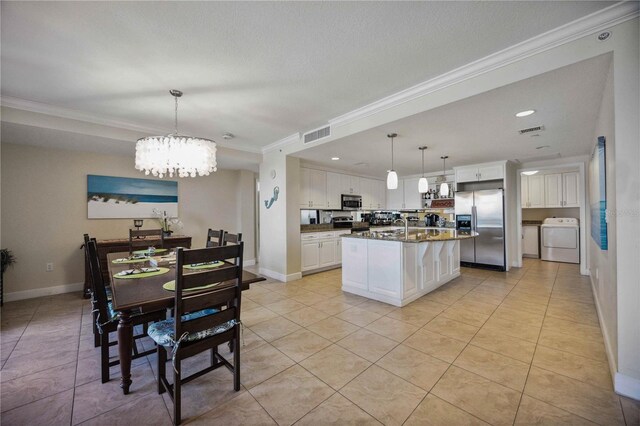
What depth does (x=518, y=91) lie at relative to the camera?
7.64 ft

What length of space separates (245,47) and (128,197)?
12.9ft

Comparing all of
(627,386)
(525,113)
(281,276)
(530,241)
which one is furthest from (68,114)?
(530,241)

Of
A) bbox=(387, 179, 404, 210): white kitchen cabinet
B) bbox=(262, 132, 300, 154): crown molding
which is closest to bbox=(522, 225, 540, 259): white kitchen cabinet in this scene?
bbox=(387, 179, 404, 210): white kitchen cabinet

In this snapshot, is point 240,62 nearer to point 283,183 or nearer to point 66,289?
point 283,183

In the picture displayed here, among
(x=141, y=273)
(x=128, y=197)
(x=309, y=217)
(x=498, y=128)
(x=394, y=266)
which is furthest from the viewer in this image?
(x=309, y=217)

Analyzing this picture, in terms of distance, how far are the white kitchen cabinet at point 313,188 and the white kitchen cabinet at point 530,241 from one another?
18.0 ft

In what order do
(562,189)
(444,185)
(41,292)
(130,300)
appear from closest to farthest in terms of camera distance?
1. (130,300)
2. (41,292)
3. (444,185)
4. (562,189)

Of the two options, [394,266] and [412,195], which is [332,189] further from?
[394,266]

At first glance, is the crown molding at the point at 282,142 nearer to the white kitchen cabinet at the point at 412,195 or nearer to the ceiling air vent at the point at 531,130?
the ceiling air vent at the point at 531,130

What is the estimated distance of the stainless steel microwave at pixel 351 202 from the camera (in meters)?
6.41

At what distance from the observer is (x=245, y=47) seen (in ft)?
6.78

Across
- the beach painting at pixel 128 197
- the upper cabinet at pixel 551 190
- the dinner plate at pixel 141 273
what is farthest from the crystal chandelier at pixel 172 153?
the upper cabinet at pixel 551 190

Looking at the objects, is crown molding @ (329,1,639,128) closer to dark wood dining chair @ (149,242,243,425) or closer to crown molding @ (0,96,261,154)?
dark wood dining chair @ (149,242,243,425)

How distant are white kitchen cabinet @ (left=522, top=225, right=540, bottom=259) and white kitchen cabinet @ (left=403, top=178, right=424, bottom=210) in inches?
110
